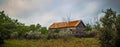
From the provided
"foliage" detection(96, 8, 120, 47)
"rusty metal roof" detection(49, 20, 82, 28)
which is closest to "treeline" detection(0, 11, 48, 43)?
"rusty metal roof" detection(49, 20, 82, 28)

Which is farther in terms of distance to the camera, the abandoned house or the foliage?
the abandoned house

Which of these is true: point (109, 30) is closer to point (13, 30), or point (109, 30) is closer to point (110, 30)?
point (110, 30)

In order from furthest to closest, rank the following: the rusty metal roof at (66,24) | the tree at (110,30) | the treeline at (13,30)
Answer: the rusty metal roof at (66,24), the treeline at (13,30), the tree at (110,30)

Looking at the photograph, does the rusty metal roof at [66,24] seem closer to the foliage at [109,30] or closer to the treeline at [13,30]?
the treeline at [13,30]

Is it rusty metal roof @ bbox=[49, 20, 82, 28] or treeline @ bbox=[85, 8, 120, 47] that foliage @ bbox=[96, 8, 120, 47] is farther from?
rusty metal roof @ bbox=[49, 20, 82, 28]

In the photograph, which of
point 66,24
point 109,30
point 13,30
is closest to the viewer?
point 109,30

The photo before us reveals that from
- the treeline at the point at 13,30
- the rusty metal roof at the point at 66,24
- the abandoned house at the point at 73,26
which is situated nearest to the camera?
the treeline at the point at 13,30

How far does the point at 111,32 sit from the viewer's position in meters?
29.3

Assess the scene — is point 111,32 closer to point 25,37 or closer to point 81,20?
point 25,37

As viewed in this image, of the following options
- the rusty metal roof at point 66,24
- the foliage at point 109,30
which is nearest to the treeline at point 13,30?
the rusty metal roof at point 66,24

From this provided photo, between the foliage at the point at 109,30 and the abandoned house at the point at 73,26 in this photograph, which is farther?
the abandoned house at the point at 73,26

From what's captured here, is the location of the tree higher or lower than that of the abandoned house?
lower

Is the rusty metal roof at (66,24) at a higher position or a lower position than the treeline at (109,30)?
higher

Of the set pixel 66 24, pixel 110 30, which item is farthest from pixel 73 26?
pixel 110 30
